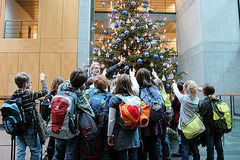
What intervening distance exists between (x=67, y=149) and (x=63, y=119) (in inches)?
17.9

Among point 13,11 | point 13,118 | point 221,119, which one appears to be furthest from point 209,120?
point 13,11

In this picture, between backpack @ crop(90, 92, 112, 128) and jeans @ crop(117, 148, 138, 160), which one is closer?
jeans @ crop(117, 148, 138, 160)

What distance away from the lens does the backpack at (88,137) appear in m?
2.19

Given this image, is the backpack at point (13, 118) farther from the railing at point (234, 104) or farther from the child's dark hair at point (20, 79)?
the railing at point (234, 104)

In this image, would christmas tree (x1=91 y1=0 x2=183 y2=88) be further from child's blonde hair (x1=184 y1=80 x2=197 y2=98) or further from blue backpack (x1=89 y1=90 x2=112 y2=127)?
blue backpack (x1=89 y1=90 x2=112 y2=127)

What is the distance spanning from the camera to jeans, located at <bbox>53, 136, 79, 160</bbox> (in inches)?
87.4

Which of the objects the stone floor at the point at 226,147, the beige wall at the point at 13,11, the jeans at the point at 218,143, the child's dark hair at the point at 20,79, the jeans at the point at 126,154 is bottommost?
the stone floor at the point at 226,147

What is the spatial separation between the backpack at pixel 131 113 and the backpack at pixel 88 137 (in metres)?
0.38

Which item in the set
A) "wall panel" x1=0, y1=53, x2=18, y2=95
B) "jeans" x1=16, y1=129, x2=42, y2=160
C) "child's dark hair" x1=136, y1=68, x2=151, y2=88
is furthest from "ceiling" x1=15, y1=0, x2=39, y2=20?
"child's dark hair" x1=136, y1=68, x2=151, y2=88

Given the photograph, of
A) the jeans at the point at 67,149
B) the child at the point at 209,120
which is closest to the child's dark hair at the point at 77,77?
the jeans at the point at 67,149

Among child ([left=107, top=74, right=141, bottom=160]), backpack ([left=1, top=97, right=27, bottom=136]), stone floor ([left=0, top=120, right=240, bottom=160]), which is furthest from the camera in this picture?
stone floor ([left=0, top=120, right=240, bottom=160])

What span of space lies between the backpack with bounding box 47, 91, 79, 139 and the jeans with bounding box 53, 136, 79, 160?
0.44 feet

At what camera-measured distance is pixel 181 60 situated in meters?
11.3

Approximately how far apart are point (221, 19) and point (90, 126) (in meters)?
9.70
